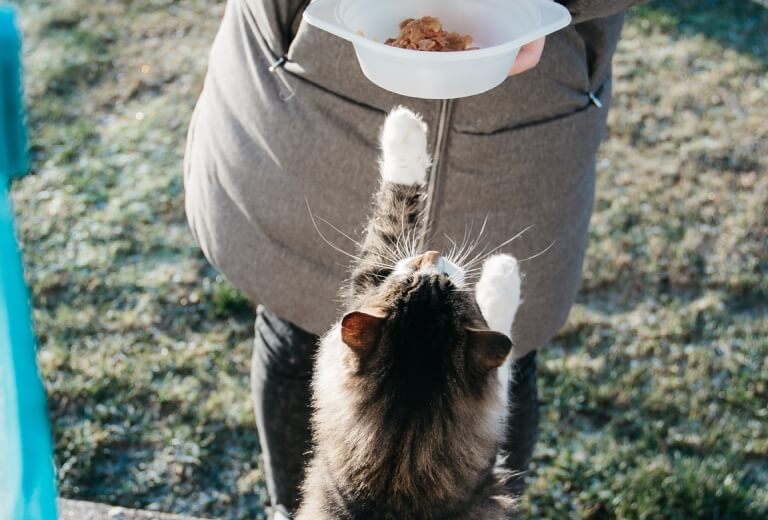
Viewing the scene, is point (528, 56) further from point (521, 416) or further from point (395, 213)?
point (521, 416)

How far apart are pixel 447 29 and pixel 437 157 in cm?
24

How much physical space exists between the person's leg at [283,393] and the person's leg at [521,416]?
0.47 metres

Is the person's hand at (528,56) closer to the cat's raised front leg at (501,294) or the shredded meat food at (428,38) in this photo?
the shredded meat food at (428,38)


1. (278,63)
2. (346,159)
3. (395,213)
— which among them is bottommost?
(395,213)

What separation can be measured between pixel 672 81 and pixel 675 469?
2.24m

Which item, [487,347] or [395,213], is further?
[395,213]

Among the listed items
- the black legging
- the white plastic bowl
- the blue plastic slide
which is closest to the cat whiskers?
the black legging

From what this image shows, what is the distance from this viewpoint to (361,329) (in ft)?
4.81

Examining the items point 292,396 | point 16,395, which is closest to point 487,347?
point 292,396

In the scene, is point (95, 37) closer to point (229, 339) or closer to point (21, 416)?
point (229, 339)

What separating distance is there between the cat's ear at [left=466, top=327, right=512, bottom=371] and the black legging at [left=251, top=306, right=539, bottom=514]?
37 centimetres

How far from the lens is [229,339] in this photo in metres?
2.87

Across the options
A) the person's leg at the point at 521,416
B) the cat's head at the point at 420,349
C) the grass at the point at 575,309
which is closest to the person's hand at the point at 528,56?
the cat's head at the point at 420,349

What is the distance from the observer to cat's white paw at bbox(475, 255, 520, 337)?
1651 mm
